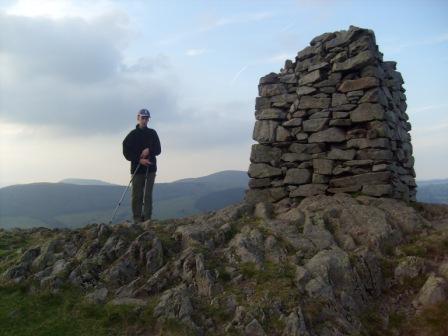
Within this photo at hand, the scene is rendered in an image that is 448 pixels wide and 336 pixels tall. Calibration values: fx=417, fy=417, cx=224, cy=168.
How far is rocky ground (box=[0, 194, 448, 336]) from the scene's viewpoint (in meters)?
7.41

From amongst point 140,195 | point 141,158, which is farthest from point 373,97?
point 140,195

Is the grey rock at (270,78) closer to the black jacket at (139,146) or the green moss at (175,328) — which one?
the black jacket at (139,146)

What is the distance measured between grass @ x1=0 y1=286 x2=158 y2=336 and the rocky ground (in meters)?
0.19

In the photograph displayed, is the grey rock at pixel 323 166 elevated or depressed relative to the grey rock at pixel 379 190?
elevated

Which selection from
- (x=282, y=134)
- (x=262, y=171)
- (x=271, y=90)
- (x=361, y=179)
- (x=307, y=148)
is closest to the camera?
(x=361, y=179)

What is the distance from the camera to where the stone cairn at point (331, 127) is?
12695 mm

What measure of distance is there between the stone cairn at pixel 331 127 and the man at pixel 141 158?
3.34 meters

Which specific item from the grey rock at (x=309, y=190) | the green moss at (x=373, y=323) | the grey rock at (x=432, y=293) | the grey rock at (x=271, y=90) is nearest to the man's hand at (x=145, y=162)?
the grey rock at (x=271, y=90)

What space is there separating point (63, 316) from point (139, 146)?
7.05m

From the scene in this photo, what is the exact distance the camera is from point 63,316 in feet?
25.6

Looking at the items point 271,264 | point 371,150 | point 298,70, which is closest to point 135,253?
point 271,264

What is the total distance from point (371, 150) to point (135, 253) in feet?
24.9

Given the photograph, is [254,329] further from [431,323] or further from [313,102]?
[313,102]

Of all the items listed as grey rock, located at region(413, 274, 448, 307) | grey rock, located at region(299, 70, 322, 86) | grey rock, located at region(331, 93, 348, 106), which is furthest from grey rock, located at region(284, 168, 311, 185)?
grey rock, located at region(413, 274, 448, 307)
